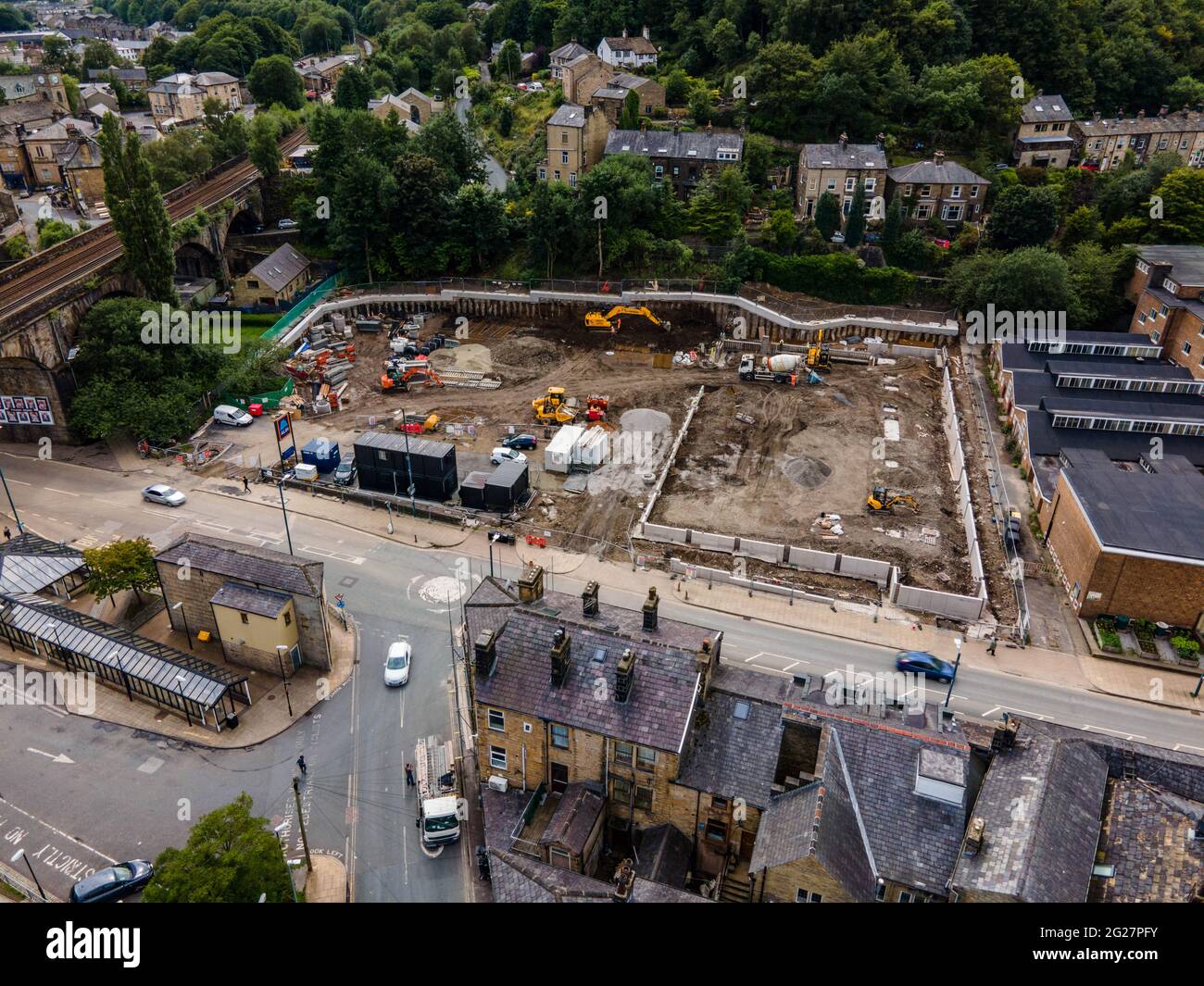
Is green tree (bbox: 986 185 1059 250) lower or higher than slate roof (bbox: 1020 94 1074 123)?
lower

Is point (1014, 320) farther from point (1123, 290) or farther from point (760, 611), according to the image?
point (760, 611)

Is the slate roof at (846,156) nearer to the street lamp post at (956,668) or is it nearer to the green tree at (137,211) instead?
the street lamp post at (956,668)

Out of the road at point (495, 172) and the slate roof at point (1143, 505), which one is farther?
the road at point (495, 172)

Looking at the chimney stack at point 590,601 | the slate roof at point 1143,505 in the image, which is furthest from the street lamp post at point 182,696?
the slate roof at point 1143,505

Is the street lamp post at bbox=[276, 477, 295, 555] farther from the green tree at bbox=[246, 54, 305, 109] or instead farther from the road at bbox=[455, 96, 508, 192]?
the green tree at bbox=[246, 54, 305, 109]

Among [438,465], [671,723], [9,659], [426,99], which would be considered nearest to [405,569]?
[438,465]

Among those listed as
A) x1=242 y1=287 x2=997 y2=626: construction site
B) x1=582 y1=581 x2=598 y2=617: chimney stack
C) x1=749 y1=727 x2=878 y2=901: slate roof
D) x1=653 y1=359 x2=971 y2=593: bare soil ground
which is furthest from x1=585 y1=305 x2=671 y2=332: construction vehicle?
x1=749 y1=727 x2=878 y2=901: slate roof
